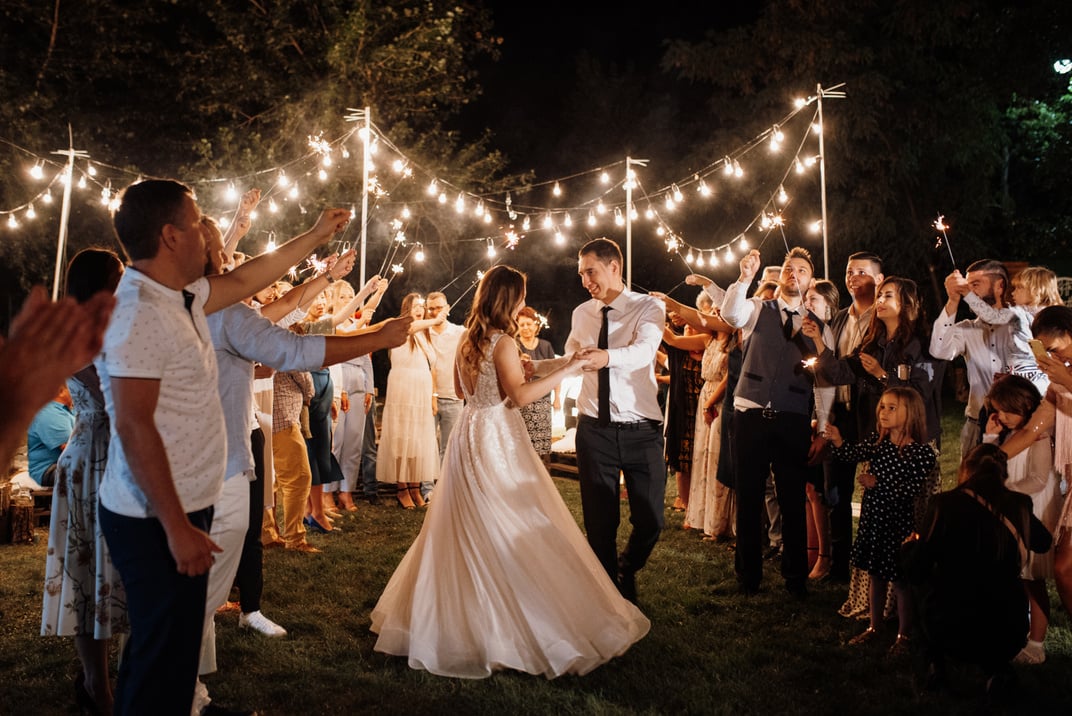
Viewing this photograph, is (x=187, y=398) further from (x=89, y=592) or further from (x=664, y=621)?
(x=664, y=621)

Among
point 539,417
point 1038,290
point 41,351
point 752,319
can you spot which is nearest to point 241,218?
point 41,351

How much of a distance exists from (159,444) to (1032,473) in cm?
419

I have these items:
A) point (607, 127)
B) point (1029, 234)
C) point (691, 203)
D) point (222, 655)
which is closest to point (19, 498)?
point (222, 655)

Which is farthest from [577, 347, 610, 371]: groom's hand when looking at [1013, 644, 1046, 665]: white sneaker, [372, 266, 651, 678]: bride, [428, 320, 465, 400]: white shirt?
[428, 320, 465, 400]: white shirt

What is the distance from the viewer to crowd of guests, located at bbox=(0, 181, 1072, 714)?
7.85 feet

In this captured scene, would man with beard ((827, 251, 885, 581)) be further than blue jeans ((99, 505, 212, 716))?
Yes

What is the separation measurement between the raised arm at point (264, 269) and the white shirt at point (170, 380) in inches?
11.7

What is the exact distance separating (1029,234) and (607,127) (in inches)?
539

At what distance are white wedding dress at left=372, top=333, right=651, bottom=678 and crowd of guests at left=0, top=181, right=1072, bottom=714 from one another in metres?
0.39

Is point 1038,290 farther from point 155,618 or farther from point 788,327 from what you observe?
point 155,618

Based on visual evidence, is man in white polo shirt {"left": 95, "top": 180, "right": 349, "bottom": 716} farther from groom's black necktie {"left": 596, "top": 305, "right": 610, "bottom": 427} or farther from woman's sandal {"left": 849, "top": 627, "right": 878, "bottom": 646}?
woman's sandal {"left": 849, "top": 627, "right": 878, "bottom": 646}

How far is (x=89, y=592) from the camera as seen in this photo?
3.39m

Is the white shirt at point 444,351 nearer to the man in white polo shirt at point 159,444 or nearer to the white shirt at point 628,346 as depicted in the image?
the white shirt at point 628,346

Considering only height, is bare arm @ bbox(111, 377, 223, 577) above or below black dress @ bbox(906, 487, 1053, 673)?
above
